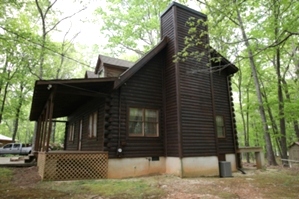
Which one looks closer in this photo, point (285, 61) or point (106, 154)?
point (106, 154)

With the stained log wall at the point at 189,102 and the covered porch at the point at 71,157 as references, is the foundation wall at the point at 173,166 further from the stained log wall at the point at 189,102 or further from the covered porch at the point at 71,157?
the covered porch at the point at 71,157

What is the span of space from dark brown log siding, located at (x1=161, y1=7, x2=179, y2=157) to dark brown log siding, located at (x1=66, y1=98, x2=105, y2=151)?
327cm

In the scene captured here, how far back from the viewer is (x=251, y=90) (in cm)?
2328

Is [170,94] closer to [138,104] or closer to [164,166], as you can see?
[138,104]

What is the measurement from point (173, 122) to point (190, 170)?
2.33 meters

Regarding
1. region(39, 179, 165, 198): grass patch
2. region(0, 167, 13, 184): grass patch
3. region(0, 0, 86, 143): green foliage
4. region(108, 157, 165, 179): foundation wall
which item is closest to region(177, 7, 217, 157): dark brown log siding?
region(108, 157, 165, 179): foundation wall

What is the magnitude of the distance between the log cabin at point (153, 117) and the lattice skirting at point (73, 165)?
4 cm

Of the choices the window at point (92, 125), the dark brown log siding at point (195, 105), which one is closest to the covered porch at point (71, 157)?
the window at point (92, 125)

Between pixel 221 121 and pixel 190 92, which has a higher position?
pixel 190 92

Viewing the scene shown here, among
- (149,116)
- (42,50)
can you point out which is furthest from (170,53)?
(42,50)

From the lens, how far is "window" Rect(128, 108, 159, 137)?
32.2ft

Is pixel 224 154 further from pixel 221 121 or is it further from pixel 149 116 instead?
pixel 149 116

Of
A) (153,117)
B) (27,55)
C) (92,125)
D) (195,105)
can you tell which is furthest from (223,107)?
(27,55)

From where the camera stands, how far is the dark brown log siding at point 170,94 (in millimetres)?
9820
